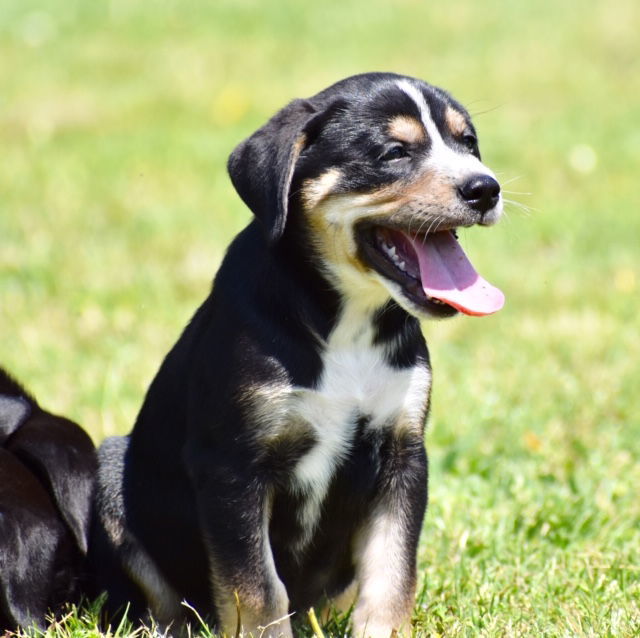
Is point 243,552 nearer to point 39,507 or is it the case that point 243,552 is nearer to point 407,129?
point 39,507

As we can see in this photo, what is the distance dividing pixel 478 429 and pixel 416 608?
1752 mm

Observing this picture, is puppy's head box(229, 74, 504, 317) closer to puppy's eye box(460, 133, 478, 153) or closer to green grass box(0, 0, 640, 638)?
puppy's eye box(460, 133, 478, 153)

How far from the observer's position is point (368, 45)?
13.6 meters

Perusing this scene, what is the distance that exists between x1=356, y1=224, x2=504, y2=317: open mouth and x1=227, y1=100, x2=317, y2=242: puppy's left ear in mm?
268

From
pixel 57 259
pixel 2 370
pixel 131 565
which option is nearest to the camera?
pixel 131 565

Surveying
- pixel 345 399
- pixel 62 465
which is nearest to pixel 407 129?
pixel 345 399

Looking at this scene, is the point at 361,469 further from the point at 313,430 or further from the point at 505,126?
the point at 505,126

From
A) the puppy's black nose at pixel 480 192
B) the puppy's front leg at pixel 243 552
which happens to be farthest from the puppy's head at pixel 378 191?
the puppy's front leg at pixel 243 552

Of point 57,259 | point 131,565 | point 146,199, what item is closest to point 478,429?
point 131,565

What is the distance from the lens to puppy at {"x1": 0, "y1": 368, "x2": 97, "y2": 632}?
3.66 metres

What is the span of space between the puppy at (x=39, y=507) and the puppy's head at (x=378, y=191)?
1095mm

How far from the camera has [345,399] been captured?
11.7 ft

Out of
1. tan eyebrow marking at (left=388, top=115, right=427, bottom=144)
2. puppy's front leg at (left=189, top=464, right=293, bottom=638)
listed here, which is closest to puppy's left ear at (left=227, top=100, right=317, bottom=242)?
tan eyebrow marking at (left=388, top=115, right=427, bottom=144)

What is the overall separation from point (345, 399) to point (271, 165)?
2.34 ft
